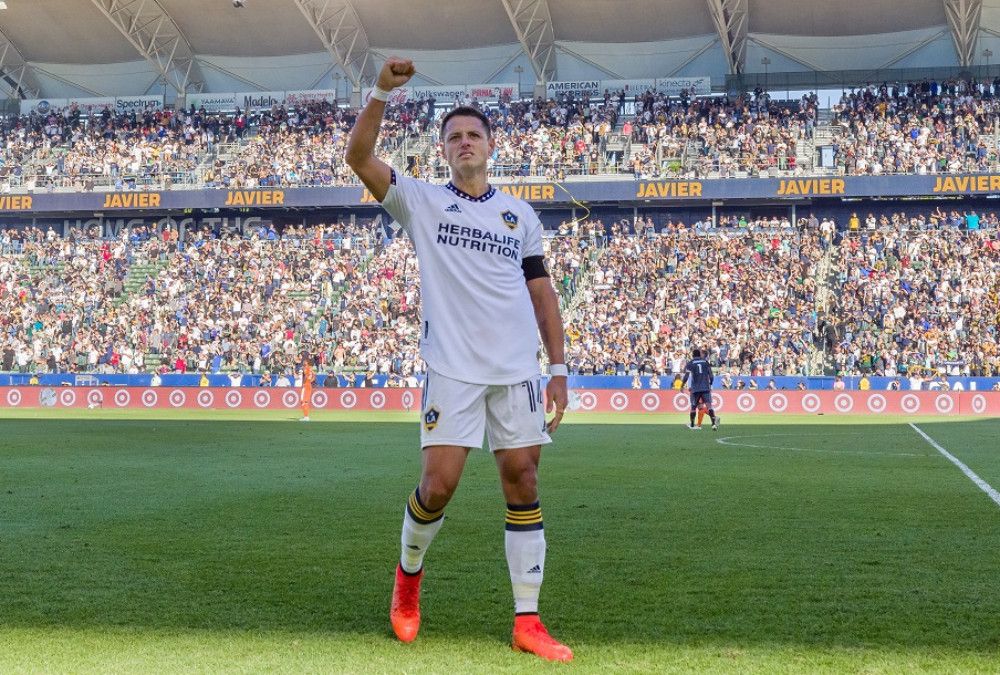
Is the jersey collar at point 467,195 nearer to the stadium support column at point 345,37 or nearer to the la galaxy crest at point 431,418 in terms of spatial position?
the la galaxy crest at point 431,418

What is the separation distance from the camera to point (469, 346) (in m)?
5.61

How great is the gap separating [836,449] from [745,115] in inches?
1292

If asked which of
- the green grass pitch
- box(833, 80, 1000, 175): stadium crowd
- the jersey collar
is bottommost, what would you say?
the green grass pitch

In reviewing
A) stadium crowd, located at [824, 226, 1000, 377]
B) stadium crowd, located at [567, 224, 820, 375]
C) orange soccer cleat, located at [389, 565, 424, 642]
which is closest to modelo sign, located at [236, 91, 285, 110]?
stadium crowd, located at [567, 224, 820, 375]

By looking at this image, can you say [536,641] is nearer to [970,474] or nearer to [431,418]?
[431,418]

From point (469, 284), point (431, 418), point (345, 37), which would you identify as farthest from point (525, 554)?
point (345, 37)

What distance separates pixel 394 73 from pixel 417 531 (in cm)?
221

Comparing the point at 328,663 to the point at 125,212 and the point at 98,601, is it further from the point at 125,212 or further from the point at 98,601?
the point at 125,212

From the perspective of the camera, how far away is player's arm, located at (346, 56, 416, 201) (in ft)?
17.2

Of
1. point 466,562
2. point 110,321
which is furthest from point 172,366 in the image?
point 466,562

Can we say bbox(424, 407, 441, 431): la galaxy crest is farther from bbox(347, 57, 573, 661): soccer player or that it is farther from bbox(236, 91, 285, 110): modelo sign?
bbox(236, 91, 285, 110): modelo sign

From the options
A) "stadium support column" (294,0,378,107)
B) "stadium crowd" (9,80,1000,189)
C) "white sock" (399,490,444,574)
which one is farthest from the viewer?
"stadium support column" (294,0,378,107)

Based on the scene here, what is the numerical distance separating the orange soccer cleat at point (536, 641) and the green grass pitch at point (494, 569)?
85mm

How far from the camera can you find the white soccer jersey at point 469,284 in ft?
18.4
